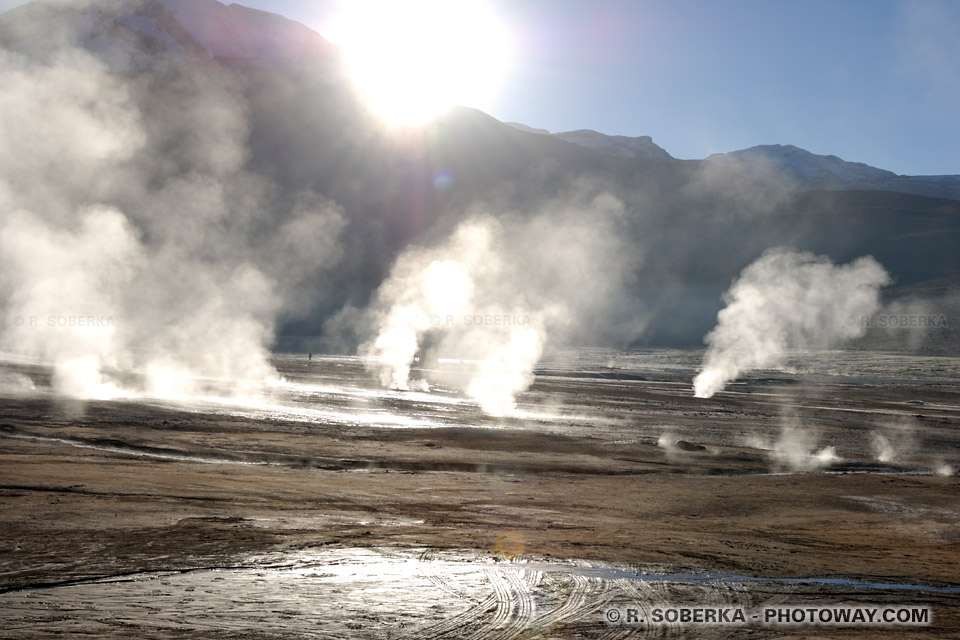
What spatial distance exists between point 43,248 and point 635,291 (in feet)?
254

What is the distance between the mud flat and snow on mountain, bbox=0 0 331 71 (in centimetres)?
11232

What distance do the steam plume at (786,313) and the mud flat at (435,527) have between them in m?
34.6

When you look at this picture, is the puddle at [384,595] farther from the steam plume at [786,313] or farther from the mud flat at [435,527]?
the steam plume at [786,313]

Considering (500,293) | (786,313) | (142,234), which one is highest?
(142,234)

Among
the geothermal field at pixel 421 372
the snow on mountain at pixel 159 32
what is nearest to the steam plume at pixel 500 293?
the geothermal field at pixel 421 372

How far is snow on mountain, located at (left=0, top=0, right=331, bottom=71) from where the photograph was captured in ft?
426

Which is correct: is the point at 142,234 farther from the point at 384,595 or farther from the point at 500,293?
the point at 384,595

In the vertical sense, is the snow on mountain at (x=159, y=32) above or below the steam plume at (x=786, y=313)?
above

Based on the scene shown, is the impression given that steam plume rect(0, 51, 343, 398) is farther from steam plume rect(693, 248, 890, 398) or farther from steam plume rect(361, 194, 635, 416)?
steam plume rect(693, 248, 890, 398)

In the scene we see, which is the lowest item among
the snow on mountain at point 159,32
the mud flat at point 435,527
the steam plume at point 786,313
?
the mud flat at point 435,527

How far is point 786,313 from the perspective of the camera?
8606 centimetres

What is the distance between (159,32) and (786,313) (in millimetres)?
120356

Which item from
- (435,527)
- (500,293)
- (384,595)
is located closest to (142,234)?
(500,293)

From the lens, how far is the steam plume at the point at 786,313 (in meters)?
71.1
